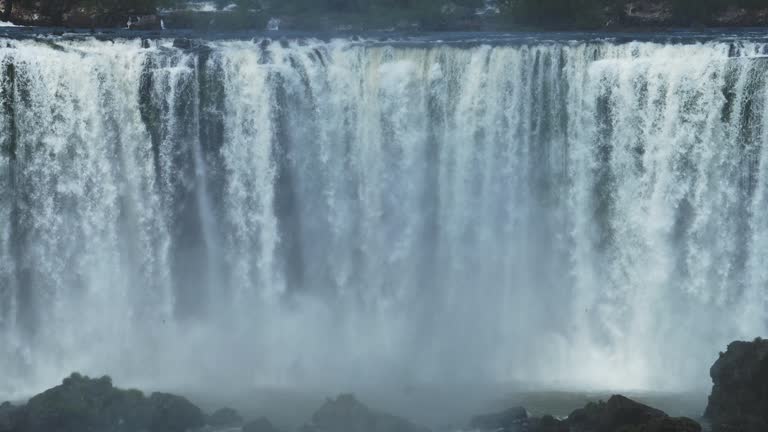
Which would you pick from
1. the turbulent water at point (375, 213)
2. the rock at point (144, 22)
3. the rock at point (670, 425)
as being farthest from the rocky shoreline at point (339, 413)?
the rock at point (144, 22)

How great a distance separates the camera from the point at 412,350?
35.7m

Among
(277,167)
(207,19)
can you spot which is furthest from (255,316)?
(207,19)

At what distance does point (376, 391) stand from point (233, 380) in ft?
11.2

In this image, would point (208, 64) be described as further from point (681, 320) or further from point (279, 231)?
point (681, 320)

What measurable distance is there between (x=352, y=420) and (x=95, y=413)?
5356 mm

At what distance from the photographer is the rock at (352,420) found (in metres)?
30.6

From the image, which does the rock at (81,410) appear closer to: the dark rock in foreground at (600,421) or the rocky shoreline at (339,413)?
the rocky shoreline at (339,413)

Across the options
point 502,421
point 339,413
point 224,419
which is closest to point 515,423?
point 502,421

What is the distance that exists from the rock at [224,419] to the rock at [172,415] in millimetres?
216

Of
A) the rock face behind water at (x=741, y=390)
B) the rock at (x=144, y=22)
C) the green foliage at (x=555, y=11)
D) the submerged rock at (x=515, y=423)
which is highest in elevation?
the green foliage at (x=555, y=11)

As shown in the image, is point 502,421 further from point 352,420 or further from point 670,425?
point 670,425

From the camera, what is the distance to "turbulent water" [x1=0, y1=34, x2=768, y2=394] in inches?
1372

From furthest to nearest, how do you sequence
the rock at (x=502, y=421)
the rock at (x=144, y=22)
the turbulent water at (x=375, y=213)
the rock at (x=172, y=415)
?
the rock at (x=144, y=22) < the turbulent water at (x=375, y=213) < the rock at (x=172, y=415) < the rock at (x=502, y=421)

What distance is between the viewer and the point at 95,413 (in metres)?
31.3
